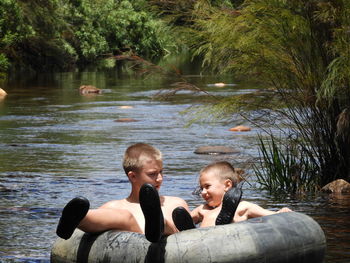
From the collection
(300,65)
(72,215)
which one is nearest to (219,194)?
(72,215)

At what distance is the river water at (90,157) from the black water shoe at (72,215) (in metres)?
1.29

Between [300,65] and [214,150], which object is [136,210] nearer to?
[300,65]

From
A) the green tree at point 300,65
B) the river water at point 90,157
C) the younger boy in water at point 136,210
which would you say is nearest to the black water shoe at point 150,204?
the younger boy in water at point 136,210

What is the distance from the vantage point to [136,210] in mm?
6258

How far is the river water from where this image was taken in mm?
8367

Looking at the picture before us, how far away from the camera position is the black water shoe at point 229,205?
229 inches

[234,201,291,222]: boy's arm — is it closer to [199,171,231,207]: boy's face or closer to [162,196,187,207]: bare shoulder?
[199,171,231,207]: boy's face

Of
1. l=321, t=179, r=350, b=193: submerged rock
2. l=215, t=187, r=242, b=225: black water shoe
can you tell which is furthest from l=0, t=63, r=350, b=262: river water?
l=215, t=187, r=242, b=225: black water shoe

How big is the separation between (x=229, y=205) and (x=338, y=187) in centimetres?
404

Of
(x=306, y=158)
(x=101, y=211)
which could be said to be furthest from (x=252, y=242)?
(x=306, y=158)

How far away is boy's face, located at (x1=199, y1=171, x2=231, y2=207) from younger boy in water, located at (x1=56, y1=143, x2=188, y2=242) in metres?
0.20

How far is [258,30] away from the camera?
9672mm

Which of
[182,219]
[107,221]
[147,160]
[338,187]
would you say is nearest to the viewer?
[182,219]

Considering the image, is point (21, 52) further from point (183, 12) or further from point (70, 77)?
point (183, 12)
